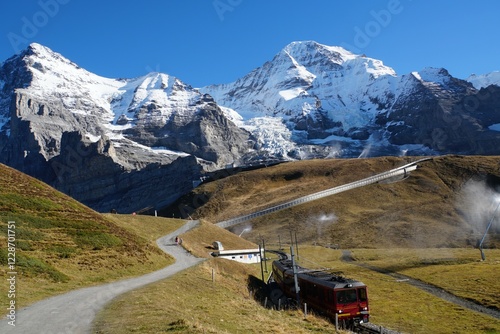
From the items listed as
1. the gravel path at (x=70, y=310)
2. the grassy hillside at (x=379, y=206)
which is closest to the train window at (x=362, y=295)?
the gravel path at (x=70, y=310)

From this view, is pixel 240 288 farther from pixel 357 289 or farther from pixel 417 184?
pixel 417 184

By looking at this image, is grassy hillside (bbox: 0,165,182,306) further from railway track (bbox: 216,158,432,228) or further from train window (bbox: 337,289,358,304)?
railway track (bbox: 216,158,432,228)

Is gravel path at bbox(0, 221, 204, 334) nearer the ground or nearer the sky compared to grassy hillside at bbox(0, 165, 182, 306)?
nearer the ground

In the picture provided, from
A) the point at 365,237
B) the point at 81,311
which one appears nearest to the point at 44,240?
the point at 81,311

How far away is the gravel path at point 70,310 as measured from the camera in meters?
18.9

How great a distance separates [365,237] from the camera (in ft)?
398

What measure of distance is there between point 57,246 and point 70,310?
16554 mm

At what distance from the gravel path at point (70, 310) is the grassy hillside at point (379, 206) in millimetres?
94055

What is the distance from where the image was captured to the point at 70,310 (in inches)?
898

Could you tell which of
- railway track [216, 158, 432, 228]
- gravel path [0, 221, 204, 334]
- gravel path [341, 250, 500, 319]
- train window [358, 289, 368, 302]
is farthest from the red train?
railway track [216, 158, 432, 228]

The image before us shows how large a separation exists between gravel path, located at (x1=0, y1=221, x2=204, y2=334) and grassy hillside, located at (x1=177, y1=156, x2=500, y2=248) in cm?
9406

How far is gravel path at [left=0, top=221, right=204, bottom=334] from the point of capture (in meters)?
18.9

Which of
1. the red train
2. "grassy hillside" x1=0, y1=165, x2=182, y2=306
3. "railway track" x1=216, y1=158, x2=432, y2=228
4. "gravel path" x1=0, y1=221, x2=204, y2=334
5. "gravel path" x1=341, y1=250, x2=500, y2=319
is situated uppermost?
"railway track" x1=216, y1=158, x2=432, y2=228

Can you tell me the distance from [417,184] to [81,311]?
158 meters
